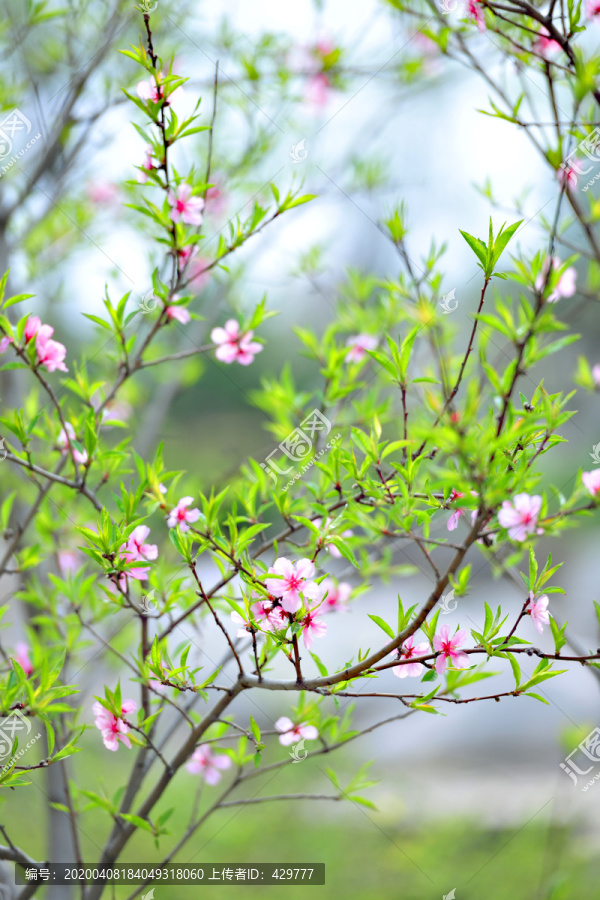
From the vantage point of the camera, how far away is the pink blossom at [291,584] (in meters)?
0.61

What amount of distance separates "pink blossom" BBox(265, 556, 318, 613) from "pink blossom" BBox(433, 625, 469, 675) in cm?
13

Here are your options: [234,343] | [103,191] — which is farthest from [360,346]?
[103,191]

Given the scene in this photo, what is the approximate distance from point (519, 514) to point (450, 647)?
146 mm

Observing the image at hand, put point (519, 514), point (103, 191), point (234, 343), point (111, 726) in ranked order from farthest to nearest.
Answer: point (103, 191) → point (234, 343) → point (111, 726) → point (519, 514)

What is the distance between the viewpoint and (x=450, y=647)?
64 centimetres

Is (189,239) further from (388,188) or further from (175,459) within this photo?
(175,459)

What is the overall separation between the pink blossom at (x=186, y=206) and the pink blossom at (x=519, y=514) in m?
0.50

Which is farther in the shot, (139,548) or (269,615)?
(139,548)

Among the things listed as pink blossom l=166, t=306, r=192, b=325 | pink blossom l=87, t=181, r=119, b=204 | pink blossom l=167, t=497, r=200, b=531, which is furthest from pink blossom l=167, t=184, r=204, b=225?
pink blossom l=87, t=181, r=119, b=204

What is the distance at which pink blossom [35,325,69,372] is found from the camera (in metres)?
0.82

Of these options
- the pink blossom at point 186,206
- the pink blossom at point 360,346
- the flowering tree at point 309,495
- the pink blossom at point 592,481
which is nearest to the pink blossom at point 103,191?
the flowering tree at point 309,495

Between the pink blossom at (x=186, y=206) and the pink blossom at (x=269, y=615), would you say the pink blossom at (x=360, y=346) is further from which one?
the pink blossom at (x=269, y=615)

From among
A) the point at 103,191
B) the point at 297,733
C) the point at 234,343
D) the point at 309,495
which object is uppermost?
the point at 103,191

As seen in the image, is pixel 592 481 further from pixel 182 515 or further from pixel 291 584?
pixel 182 515
